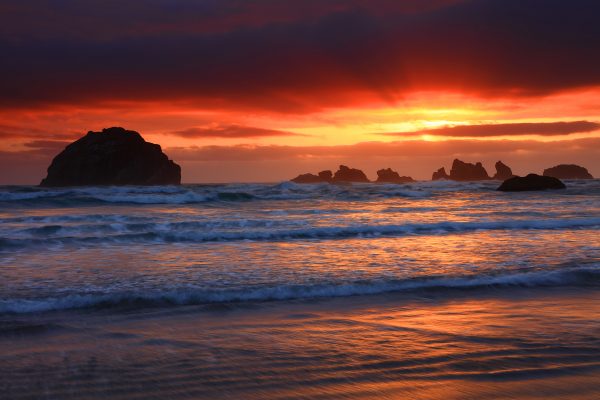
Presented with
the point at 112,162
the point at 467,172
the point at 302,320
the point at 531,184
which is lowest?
the point at 302,320

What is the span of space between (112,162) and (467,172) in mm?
77139

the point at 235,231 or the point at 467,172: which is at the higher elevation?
the point at 467,172

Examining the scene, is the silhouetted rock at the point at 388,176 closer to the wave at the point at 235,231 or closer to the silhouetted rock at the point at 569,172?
the silhouetted rock at the point at 569,172

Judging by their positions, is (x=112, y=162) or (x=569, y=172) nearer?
(x=112, y=162)

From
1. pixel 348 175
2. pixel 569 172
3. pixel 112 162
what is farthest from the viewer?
pixel 348 175

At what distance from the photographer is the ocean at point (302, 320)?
431 cm

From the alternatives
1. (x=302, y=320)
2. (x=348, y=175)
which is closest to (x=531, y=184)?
(x=302, y=320)

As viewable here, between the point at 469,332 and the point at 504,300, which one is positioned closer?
the point at 469,332

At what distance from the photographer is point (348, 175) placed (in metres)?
138

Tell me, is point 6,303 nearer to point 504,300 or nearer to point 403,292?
point 403,292

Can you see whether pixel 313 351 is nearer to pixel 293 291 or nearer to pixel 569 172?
pixel 293 291

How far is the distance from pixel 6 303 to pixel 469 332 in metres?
5.70

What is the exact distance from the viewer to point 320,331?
5.93 m

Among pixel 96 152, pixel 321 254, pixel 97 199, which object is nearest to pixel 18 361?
pixel 321 254
